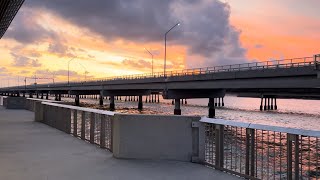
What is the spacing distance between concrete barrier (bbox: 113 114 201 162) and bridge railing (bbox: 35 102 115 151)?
115 cm

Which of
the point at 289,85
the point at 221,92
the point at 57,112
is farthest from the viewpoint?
the point at 221,92

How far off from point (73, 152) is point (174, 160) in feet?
9.46

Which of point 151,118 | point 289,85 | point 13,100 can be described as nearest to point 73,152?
point 151,118

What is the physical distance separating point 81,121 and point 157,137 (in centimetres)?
482

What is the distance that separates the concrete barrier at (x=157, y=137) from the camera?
828 cm

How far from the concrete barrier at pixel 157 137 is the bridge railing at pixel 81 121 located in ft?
3.76

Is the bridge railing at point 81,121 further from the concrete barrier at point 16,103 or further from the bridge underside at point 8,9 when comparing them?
the bridge underside at point 8,9

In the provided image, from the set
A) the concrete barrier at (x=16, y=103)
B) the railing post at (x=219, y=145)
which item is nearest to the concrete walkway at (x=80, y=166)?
the railing post at (x=219, y=145)

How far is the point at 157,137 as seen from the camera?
8.35 meters

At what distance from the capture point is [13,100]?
119 feet

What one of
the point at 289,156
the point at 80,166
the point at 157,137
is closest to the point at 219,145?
the point at 157,137

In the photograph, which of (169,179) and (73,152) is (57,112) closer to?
(73,152)

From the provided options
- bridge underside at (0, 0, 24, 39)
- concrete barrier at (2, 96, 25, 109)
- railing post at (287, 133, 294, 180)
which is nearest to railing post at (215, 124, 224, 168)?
railing post at (287, 133, 294, 180)

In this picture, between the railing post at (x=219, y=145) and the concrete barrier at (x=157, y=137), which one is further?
the concrete barrier at (x=157, y=137)
